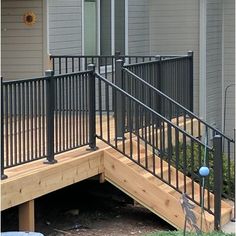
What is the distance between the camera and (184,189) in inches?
381

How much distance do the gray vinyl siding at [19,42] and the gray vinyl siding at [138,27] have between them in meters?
3.25

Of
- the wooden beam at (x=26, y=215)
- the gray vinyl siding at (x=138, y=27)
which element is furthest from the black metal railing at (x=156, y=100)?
the gray vinyl siding at (x=138, y=27)

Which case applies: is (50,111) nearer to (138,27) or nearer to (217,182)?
(217,182)

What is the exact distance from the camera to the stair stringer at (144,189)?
30.9 feet

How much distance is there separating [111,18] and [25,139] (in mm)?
6354

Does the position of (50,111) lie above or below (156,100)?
above

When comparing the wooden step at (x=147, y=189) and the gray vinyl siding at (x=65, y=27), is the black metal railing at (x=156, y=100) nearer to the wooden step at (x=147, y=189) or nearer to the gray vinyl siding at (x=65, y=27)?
the wooden step at (x=147, y=189)

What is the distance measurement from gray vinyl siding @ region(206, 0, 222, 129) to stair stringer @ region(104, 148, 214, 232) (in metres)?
6.74

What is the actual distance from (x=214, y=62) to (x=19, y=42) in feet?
18.8

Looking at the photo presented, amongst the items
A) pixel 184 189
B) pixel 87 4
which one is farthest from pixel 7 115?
pixel 87 4

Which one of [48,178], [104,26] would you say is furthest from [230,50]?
[48,178]

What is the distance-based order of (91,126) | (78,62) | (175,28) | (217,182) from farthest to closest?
(175,28), (78,62), (91,126), (217,182)

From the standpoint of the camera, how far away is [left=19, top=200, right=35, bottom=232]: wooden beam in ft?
27.3

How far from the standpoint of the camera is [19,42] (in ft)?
39.5
